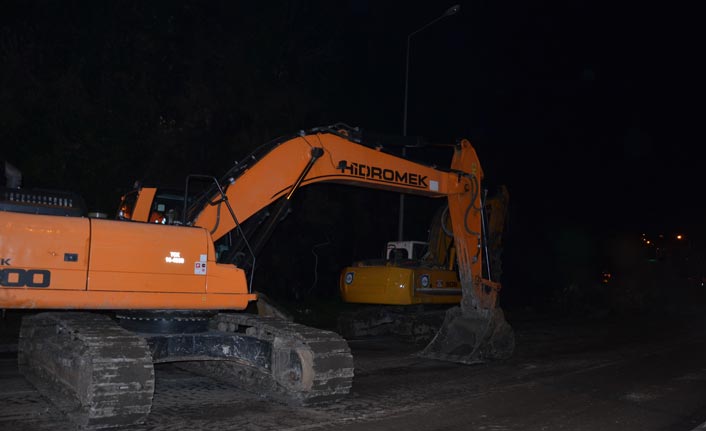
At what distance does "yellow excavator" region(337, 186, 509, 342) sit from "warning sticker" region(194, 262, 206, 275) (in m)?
6.90

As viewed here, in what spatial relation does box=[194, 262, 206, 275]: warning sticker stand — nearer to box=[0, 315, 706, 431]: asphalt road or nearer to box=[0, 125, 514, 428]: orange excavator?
box=[0, 125, 514, 428]: orange excavator

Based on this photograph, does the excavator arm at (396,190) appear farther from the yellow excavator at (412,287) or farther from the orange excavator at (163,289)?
the yellow excavator at (412,287)

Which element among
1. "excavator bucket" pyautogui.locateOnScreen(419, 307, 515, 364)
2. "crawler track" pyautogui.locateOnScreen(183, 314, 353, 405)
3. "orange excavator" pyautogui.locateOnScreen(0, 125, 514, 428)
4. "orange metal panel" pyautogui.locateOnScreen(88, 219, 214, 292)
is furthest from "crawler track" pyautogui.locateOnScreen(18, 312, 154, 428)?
"excavator bucket" pyautogui.locateOnScreen(419, 307, 515, 364)

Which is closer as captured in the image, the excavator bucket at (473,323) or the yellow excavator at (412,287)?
the excavator bucket at (473,323)

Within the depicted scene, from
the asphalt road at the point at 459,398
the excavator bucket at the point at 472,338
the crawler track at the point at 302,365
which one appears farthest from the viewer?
the excavator bucket at the point at 472,338

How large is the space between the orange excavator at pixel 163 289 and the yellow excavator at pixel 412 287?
4.17 metres

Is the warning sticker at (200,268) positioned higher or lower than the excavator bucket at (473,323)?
higher

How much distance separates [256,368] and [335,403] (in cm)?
107

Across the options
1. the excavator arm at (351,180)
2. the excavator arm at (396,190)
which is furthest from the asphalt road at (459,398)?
the excavator arm at (351,180)

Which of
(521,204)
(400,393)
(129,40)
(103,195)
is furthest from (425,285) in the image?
(521,204)

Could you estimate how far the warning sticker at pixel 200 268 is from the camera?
6992mm

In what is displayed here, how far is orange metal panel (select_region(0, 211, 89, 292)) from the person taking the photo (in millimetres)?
6023

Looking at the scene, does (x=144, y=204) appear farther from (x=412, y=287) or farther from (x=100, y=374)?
(x=412, y=287)

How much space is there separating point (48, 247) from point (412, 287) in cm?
839
